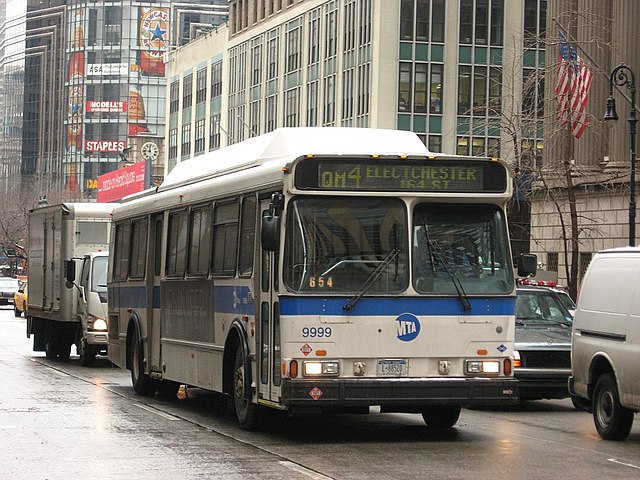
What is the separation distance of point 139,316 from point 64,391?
175cm

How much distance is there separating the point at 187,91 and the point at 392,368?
89669 mm

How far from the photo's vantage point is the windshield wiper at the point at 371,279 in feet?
45.9

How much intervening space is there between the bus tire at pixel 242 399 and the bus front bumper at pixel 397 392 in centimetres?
134

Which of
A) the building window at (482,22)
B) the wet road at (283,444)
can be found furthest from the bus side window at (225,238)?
the building window at (482,22)

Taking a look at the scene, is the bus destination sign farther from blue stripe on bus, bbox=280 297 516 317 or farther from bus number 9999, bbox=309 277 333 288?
blue stripe on bus, bbox=280 297 516 317

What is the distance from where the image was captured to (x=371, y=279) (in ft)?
46.4

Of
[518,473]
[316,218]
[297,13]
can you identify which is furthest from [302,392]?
[297,13]

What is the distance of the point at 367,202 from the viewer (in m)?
14.3

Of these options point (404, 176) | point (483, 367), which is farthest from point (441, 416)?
point (404, 176)

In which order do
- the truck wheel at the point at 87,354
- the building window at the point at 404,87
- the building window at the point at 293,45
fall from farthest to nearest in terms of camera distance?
1. the building window at the point at 293,45
2. the building window at the point at 404,87
3. the truck wheel at the point at 87,354

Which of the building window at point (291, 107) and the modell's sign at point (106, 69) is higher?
the modell's sign at point (106, 69)

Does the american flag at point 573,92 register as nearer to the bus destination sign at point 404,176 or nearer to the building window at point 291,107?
the bus destination sign at point 404,176

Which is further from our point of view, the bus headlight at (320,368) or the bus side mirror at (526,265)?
the bus side mirror at (526,265)

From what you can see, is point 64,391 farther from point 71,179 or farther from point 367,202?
point 71,179
